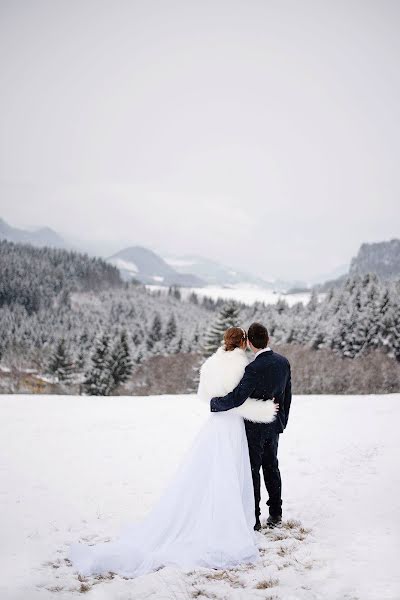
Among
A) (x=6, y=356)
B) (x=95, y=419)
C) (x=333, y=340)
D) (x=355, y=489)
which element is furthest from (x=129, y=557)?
(x=6, y=356)

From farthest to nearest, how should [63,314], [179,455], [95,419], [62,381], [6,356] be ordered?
[63,314] → [6,356] → [62,381] → [95,419] → [179,455]

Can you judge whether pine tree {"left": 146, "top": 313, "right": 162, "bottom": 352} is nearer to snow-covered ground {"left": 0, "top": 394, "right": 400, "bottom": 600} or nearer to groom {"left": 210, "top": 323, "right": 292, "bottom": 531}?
snow-covered ground {"left": 0, "top": 394, "right": 400, "bottom": 600}

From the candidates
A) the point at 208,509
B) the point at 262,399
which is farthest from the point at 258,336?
the point at 208,509

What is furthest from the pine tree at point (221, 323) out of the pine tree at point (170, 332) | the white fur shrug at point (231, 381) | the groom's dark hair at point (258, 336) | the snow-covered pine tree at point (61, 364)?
the white fur shrug at point (231, 381)

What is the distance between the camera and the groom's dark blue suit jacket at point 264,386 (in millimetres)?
5258

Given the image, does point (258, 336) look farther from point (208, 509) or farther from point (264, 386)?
point (208, 509)

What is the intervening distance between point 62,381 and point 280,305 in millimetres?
65295

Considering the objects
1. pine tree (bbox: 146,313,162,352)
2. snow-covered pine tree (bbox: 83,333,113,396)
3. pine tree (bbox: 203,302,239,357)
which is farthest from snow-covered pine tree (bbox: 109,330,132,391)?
pine tree (bbox: 146,313,162,352)

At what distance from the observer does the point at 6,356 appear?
96.1 metres

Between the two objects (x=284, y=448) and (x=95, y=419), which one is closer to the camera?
(x=284, y=448)

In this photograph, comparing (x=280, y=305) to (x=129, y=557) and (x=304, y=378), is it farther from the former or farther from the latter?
(x=129, y=557)

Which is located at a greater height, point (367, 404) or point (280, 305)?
point (280, 305)

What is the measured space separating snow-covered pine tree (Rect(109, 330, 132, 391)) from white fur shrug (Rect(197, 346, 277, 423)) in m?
53.6

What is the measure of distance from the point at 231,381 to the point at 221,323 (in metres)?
39.6
